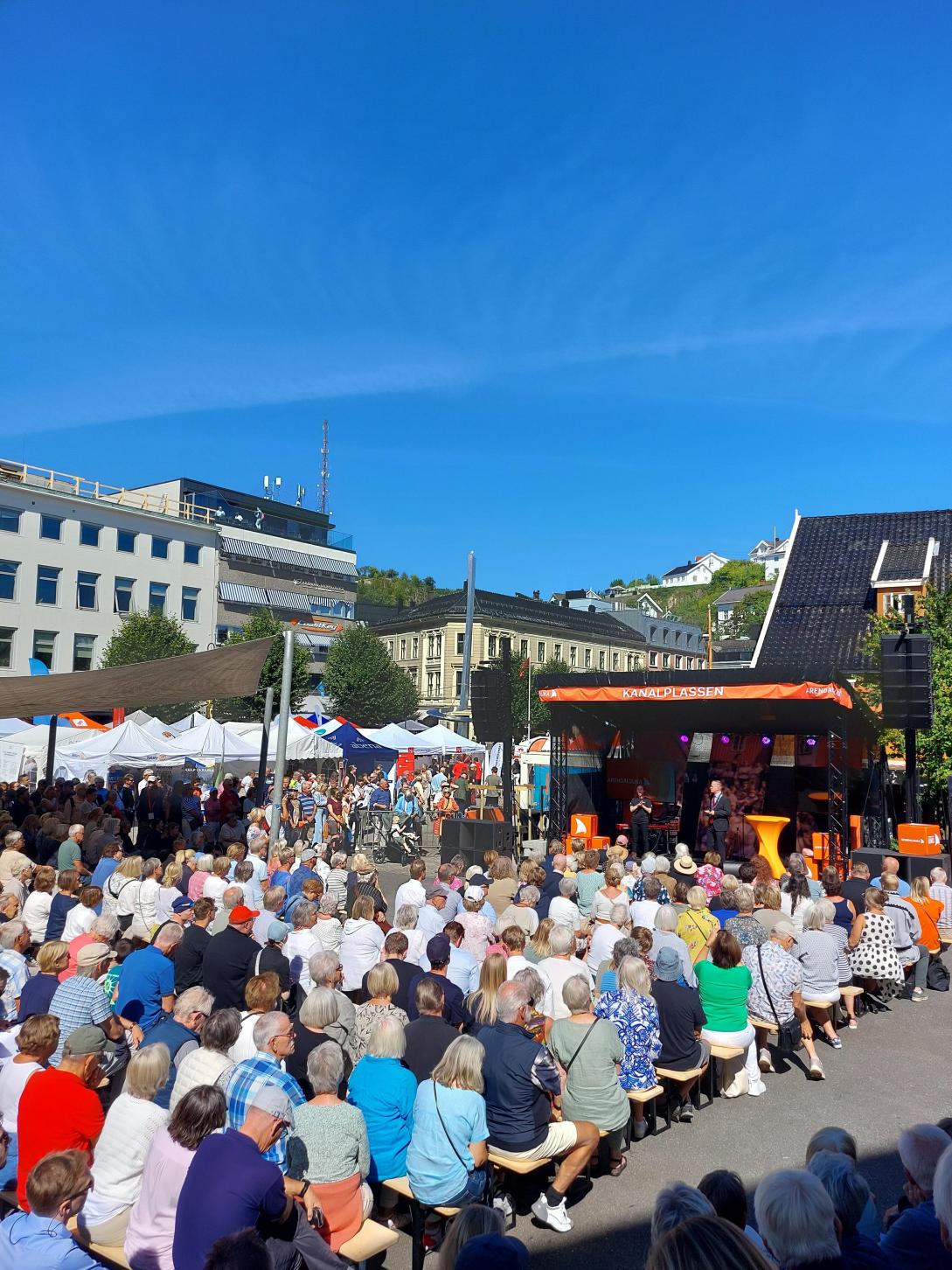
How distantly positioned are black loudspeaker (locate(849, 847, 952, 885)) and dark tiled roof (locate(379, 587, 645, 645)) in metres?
50.5

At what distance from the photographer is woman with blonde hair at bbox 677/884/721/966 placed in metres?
7.78

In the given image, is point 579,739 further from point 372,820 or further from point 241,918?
point 241,918

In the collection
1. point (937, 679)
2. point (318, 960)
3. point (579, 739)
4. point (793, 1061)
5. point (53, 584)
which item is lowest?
point (793, 1061)

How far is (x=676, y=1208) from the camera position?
2965mm

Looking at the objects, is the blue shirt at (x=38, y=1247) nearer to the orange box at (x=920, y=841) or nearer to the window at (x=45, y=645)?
the orange box at (x=920, y=841)

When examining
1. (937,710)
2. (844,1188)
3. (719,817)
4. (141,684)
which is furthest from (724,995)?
(937,710)

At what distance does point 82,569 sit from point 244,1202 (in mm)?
45193

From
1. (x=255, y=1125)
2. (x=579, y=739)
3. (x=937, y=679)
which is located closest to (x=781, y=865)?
(x=579, y=739)

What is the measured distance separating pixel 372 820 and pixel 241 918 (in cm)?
1362

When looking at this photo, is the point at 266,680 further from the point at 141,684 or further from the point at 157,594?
the point at 141,684

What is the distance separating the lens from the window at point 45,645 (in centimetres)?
4269

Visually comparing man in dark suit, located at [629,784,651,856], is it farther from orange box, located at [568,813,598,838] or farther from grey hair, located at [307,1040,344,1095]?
grey hair, located at [307,1040,344,1095]

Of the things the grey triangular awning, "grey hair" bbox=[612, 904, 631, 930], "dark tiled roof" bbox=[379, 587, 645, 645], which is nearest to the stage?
the grey triangular awning

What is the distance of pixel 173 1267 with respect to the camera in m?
3.69
